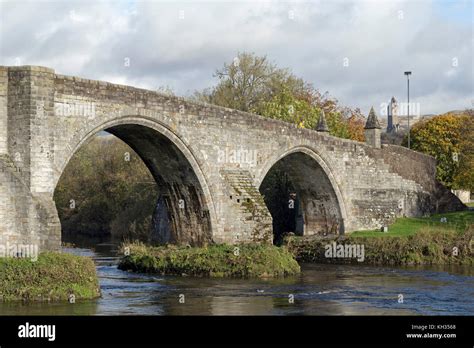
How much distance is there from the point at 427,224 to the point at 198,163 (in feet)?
42.7

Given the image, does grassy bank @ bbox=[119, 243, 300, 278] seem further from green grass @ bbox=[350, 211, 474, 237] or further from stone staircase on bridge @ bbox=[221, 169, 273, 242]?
green grass @ bbox=[350, 211, 474, 237]

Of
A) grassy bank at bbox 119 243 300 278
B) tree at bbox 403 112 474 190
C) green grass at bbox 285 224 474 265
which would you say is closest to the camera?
grassy bank at bbox 119 243 300 278

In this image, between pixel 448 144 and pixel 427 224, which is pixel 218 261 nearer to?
pixel 427 224

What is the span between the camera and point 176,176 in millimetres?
27016

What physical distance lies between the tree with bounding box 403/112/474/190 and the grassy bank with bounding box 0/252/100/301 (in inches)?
1000

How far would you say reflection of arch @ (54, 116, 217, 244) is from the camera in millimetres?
25297

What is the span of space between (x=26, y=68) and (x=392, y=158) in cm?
2070

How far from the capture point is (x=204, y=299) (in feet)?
62.6

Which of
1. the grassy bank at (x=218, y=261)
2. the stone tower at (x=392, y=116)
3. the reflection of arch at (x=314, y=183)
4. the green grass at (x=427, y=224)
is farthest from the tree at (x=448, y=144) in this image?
the stone tower at (x=392, y=116)

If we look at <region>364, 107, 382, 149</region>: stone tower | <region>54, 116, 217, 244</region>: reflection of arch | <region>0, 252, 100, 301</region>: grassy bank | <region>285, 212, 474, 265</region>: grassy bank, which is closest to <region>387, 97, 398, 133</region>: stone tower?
<region>364, 107, 382, 149</region>: stone tower

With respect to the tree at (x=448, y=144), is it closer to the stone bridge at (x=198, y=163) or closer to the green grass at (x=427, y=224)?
the stone bridge at (x=198, y=163)

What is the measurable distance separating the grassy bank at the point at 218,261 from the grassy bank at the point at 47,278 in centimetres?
548

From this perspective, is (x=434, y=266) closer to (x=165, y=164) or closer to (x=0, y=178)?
(x=165, y=164)
